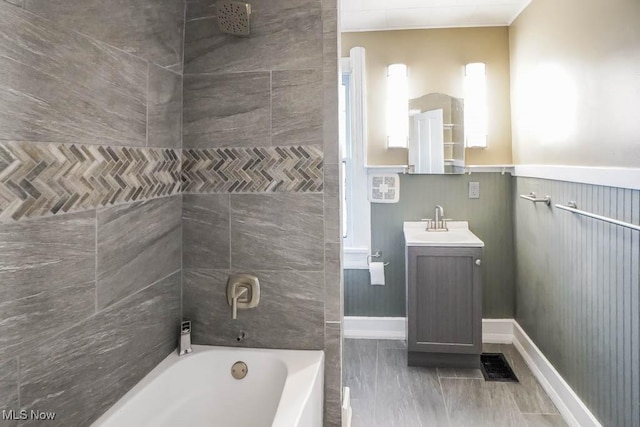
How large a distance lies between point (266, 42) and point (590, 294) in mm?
1975

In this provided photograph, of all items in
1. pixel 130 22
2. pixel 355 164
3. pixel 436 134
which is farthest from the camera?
pixel 355 164

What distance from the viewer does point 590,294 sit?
1916 millimetres

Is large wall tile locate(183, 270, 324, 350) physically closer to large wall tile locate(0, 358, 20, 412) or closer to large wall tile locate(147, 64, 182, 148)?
large wall tile locate(147, 64, 182, 148)

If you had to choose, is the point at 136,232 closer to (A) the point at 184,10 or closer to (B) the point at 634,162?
(A) the point at 184,10

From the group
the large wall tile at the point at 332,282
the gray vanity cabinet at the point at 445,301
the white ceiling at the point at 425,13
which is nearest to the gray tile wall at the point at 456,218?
the gray vanity cabinet at the point at 445,301

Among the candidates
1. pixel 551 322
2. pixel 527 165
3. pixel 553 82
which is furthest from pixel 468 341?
pixel 553 82

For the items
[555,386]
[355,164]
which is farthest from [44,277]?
[555,386]

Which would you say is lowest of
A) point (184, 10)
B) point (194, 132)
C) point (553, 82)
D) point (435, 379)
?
point (435, 379)

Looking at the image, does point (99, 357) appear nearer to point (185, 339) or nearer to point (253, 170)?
point (185, 339)

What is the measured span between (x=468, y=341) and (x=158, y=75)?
2408 mm

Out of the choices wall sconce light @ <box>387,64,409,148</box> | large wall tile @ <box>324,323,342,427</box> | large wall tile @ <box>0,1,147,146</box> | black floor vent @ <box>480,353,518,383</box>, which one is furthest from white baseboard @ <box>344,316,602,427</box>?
large wall tile @ <box>0,1,147,146</box>

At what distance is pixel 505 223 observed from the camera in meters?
3.09

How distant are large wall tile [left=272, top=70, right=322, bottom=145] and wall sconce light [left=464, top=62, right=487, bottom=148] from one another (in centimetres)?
178

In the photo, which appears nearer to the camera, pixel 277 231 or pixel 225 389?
pixel 225 389
